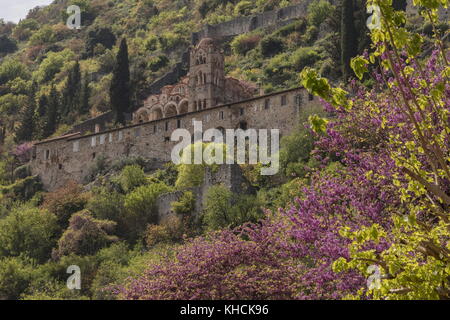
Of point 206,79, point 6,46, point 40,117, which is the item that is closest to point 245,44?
point 206,79

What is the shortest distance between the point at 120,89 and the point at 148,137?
66.5ft

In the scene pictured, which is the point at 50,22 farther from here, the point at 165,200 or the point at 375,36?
the point at 375,36

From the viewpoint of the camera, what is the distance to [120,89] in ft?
267

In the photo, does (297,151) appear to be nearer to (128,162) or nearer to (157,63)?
(128,162)

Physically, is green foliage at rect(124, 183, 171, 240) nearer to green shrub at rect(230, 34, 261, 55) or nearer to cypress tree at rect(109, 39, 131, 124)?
cypress tree at rect(109, 39, 131, 124)

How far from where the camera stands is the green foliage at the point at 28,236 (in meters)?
50.8

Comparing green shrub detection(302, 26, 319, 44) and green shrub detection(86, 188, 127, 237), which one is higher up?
green shrub detection(302, 26, 319, 44)

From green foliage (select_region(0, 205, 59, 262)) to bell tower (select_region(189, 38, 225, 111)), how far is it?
23.8m

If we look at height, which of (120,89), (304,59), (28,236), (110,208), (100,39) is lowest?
(28,236)

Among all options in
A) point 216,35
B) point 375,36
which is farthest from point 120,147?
point 375,36

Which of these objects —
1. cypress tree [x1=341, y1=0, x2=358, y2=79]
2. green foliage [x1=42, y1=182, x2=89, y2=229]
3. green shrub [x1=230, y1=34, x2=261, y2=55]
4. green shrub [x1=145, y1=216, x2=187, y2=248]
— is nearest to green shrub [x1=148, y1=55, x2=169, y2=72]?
green shrub [x1=230, y1=34, x2=261, y2=55]

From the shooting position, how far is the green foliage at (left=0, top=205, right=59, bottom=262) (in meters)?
50.8

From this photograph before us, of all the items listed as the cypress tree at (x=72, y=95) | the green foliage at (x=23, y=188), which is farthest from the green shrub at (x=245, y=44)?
the green foliage at (x=23, y=188)
